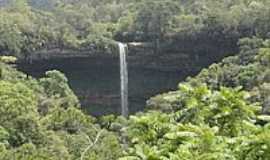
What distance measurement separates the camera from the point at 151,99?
14.9 m

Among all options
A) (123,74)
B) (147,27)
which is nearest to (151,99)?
(123,74)

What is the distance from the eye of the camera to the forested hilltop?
4.68 metres

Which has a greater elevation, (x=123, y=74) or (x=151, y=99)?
(x=151, y=99)

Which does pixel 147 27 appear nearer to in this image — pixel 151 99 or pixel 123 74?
pixel 123 74

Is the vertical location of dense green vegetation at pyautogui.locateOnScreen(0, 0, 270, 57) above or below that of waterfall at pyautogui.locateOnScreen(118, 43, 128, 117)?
above

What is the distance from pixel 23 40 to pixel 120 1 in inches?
216

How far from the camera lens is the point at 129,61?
1961cm

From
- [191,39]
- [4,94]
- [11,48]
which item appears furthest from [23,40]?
[4,94]

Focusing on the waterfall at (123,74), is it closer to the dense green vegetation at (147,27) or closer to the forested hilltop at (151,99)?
the dense green vegetation at (147,27)

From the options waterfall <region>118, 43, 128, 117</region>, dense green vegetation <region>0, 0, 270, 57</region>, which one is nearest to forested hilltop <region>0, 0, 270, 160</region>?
dense green vegetation <region>0, 0, 270, 57</region>

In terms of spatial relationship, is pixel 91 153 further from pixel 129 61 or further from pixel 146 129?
pixel 129 61

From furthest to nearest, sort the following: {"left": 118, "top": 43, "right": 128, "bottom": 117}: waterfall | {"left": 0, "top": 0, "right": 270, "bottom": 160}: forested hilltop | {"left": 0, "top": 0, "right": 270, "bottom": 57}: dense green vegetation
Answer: {"left": 118, "top": 43, "right": 128, "bottom": 117}: waterfall < {"left": 0, "top": 0, "right": 270, "bottom": 57}: dense green vegetation < {"left": 0, "top": 0, "right": 270, "bottom": 160}: forested hilltop

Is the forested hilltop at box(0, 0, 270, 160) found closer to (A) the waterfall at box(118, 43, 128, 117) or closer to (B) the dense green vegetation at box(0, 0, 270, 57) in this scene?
(B) the dense green vegetation at box(0, 0, 270, 57)

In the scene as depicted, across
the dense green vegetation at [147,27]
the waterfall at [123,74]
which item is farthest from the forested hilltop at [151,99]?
the waterfall at [123,74]
